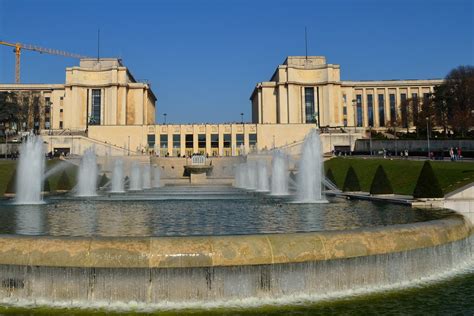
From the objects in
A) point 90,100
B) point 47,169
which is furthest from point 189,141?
point 47,169

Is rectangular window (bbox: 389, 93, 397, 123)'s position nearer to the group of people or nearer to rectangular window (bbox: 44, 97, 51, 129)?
the group of people

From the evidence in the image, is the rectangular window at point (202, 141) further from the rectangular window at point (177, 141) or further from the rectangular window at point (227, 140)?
the rectangular window at point (227, 140)

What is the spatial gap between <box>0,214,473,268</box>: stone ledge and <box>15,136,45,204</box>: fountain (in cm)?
1435

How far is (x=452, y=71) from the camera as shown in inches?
3059

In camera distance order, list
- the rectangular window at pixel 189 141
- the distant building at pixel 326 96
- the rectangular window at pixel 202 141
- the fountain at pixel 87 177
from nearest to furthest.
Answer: the fountain at pixel 87 177, the rectangular window at pixel 202 141, the rectangular window at pixel 189 141, the distant building at pixel 326 96

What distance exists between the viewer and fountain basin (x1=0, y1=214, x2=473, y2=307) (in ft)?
21.9

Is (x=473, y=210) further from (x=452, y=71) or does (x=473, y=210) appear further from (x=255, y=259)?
(x=452, y=71)

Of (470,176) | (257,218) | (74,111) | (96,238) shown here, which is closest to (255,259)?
(96,238)

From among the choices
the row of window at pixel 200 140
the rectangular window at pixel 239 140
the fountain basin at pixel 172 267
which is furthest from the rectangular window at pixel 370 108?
the fountain basin at pixel 172 267

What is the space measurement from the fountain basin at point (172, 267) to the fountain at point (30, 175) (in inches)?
562

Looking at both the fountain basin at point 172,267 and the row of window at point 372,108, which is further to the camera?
the row of window at point 372,108

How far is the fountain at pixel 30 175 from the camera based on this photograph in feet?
68.2

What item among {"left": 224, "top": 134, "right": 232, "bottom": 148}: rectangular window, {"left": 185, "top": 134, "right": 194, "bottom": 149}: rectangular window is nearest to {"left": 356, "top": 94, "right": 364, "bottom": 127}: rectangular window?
{"left": 224, "top": 134, "right": 232, "bottom": 148}: rectangular window

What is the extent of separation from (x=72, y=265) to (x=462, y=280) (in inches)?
282
